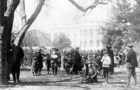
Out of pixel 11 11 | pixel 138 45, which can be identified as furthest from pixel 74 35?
pixel 11 11

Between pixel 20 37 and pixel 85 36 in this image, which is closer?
pixel 20 37

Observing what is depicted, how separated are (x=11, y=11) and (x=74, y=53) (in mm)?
9478

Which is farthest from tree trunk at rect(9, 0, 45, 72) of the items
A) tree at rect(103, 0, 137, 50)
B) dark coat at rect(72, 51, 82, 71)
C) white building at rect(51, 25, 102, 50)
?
white building at rect(51, 25, 102, 50)

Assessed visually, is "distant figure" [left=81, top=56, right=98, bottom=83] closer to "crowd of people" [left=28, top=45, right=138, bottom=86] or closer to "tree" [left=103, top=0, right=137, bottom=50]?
"crowd of people" [left=28, top=45, right=138, bottom=86]

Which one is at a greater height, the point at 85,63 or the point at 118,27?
the point at 118,27

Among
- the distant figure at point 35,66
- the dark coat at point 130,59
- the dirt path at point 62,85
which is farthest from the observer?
the distant figure at point 35,66

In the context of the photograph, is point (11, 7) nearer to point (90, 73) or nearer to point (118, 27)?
point (90, 73)

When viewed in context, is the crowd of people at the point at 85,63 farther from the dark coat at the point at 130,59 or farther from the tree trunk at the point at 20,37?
the tree trunk at the point at 20,37

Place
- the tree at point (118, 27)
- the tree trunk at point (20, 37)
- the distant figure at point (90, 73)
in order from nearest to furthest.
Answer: the tree trunk at point (20, 37) < the distant figure at point (90, 73) < the tree at point (118, 27)

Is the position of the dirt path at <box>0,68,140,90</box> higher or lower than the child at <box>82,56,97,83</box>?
lower

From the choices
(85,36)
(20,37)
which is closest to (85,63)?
(20,37)

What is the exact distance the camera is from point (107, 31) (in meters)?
58.4

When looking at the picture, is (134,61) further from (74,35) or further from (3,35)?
(74,35)

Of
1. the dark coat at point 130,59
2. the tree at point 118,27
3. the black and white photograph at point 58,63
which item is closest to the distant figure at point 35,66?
the black and white photograph at point 58,63
